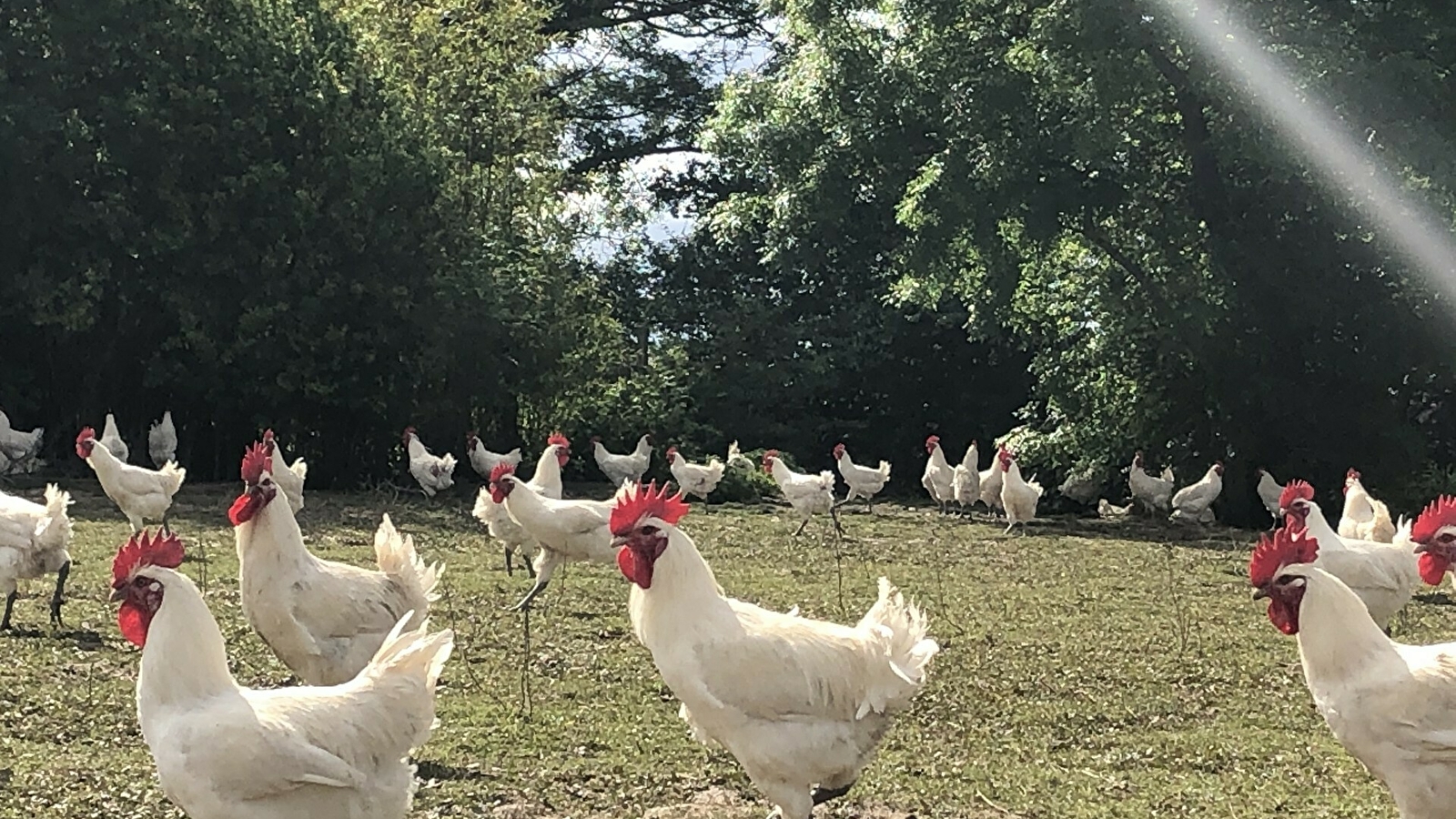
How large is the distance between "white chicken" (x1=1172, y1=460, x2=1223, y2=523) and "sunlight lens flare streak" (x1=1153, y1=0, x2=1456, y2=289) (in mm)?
4376

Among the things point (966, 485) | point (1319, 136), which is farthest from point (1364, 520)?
point (966, 485)

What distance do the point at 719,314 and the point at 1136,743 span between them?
983 inches

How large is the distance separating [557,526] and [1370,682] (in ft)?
24.2

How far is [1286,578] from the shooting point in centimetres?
621

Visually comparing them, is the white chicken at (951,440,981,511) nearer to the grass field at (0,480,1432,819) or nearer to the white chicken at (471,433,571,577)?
the grass field at (0,480,1432,819)

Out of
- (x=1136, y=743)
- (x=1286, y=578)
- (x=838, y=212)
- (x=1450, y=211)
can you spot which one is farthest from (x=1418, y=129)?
(x=1286, y=578)

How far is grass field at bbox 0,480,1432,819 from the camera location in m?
7.12

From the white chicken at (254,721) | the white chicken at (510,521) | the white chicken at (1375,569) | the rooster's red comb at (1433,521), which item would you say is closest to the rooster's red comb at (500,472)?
the white chicken at (510,521)

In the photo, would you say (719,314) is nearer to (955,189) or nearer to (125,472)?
(955,189)

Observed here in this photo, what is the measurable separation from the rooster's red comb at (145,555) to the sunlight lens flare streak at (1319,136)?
1760cm

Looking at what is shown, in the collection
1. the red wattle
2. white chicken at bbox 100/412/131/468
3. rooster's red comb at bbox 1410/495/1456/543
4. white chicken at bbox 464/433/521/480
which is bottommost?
white chicken at bbox 100/412/131/468

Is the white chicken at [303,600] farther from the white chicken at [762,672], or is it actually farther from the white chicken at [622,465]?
the white chicken at [622,465]

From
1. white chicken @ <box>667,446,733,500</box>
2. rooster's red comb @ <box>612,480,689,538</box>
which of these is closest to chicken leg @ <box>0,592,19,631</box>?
rooster's red comb @ <box>612,480,689,538</box>

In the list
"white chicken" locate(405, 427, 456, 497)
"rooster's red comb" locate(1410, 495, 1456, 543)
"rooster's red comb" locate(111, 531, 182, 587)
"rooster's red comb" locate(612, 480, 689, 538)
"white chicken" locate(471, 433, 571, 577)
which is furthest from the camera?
"white chicken" locate(405, 427, 456, 497)
